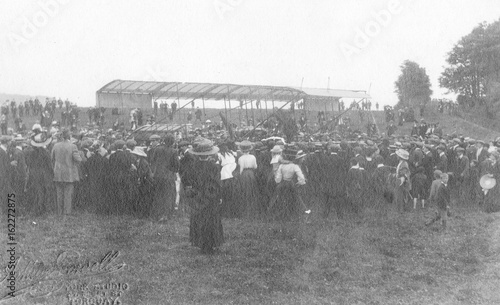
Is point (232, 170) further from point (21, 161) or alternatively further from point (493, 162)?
point (493, 162)

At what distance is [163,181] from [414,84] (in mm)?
50211

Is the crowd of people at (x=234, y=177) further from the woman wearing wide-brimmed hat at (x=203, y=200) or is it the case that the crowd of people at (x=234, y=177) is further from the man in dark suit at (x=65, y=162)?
the woman wearing wide-brimmed hat at (x=203, y=200)

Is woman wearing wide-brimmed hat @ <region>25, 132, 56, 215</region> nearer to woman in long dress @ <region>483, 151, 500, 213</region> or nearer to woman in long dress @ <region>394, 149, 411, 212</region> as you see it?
woman in long dress @ <region>394, 149, 411, 212</region>

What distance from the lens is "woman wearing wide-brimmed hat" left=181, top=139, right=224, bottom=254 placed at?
848cm

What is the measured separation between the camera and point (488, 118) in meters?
42.5

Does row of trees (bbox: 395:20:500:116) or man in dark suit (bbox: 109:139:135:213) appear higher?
row of trees (bbox: 395:20:500:116)

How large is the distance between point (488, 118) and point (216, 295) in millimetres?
41315

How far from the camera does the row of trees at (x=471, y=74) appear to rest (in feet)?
142

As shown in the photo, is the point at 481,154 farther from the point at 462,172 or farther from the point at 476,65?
the point at 476,65

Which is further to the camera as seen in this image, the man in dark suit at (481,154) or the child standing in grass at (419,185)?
the man in dark suit at (481,154)

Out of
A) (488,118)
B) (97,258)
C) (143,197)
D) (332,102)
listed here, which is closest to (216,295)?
(97,258)
